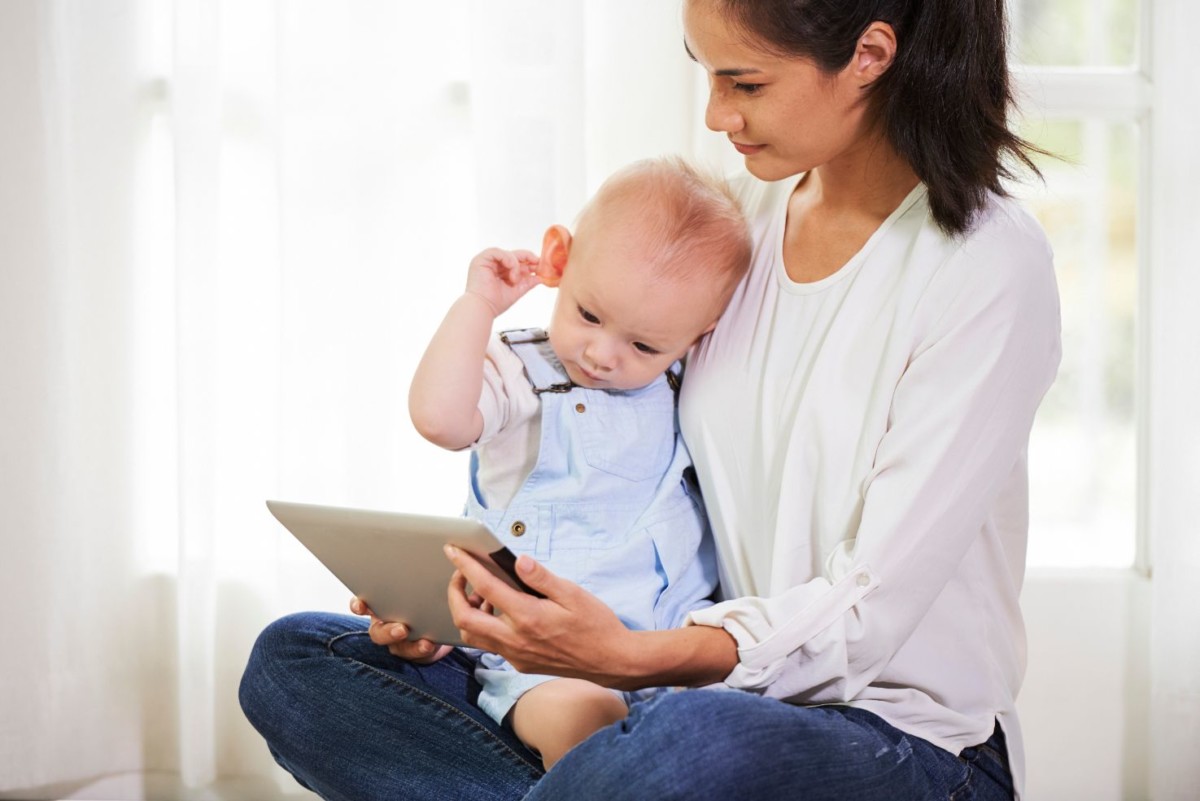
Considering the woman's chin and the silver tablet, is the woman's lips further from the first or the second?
the silver tablet

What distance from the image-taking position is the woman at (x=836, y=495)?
1101 millimetres

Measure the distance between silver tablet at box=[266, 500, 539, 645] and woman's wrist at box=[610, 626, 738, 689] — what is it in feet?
0.41

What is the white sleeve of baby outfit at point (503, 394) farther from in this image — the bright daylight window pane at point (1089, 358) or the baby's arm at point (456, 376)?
the bright daylight window pane at point (1089, 358)

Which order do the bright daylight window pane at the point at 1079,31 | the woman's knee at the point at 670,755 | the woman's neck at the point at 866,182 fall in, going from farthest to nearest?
1. the bright daylight window pane at the point at 1079,31
2. the woman's neck at the point at 866,182
3. the woman's knee at the point at 670,755

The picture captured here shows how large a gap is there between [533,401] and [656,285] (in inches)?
7.9

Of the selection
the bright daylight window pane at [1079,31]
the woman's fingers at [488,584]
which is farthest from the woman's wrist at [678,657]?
the bright daylight window pane at [1079,31]

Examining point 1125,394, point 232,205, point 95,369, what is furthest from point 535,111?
point 1125,394

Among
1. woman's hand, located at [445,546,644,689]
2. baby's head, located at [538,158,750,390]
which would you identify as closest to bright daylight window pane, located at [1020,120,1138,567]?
baby's head, located at [538,158,750,390]

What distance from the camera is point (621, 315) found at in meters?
1.30

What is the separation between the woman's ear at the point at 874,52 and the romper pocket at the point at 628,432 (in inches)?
16.9

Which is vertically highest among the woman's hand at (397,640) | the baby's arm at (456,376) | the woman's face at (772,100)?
the woman's face at (772,100)

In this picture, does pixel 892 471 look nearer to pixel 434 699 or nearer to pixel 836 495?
pixel 836 495

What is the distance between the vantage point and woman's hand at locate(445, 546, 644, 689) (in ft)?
3.52

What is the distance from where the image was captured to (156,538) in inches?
86.1
